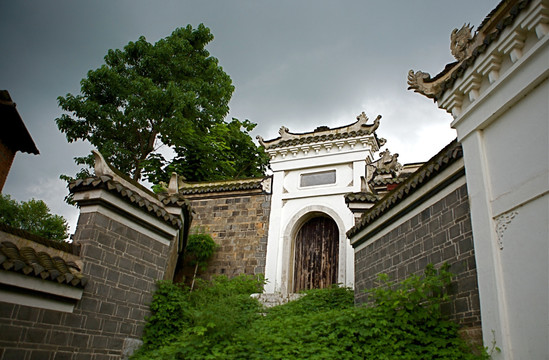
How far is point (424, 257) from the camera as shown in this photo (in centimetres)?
643

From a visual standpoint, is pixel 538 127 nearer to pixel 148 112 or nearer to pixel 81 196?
pixel 81 196

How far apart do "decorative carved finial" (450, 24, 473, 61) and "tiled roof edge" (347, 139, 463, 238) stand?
Result: 4.80 ft

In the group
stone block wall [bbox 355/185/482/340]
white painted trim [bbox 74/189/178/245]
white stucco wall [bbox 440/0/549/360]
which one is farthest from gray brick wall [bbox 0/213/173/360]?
white stucco wall [bbox 440/0/549/360]

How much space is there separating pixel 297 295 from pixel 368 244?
3.72 m

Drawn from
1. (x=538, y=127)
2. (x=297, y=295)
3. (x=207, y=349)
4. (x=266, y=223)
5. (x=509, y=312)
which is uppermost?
(x=266, y=223)

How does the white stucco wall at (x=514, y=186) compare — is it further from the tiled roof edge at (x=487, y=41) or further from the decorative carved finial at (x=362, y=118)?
the decorative carved finial at (x=362, y=118)

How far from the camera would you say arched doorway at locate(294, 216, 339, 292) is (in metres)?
12.1

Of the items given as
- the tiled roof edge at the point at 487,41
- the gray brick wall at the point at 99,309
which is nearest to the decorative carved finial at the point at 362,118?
the tiled roof edge at the point at 487,41

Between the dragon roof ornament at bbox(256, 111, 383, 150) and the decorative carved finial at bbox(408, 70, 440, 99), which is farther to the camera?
the dragon roof ornament at bbox(256, 111, 383, 150)

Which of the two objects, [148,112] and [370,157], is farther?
[148,112]

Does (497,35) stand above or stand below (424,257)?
above

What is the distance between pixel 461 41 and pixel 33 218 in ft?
89.3

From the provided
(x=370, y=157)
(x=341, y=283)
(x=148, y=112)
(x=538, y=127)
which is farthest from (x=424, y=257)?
(x=148, y=112)

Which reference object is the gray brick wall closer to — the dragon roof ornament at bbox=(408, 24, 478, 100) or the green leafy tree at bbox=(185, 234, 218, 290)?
the green leafy tree at bbox=(185, 234, 218, 290)
